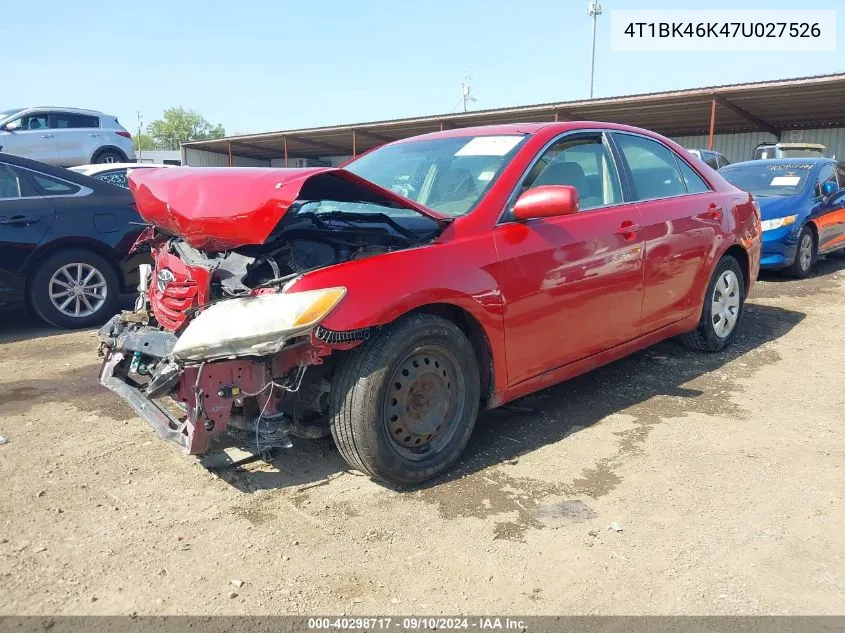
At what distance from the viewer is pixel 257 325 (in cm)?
268

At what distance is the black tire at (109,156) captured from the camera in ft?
48.0

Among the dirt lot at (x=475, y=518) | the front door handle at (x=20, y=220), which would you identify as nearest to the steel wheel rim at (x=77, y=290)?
the front door handle at (x=20, y=220)

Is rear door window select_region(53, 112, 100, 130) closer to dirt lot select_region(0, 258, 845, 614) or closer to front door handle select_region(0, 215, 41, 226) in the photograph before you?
front door handle select_region(0, 215, 41, 226)

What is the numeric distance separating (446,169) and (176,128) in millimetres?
97427

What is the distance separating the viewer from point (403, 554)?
8.50ft

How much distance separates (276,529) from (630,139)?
3268mm

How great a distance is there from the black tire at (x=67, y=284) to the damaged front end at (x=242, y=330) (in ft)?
9.37

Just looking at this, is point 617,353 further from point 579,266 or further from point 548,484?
point 548,484

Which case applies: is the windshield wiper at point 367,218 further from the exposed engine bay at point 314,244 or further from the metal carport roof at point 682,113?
the metal carport roof at point 682,113

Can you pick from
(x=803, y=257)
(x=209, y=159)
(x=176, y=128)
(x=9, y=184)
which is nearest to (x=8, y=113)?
(x=9, y=184)

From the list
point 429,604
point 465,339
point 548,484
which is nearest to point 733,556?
point 548,484

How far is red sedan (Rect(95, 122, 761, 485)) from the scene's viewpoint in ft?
9.14

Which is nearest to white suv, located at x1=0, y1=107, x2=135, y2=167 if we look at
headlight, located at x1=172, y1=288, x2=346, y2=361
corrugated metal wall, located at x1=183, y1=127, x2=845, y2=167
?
corrugated metal wall, located at x1=183, y1=127, x2=845, y2=167

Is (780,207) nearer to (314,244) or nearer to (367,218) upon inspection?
(367,218)
